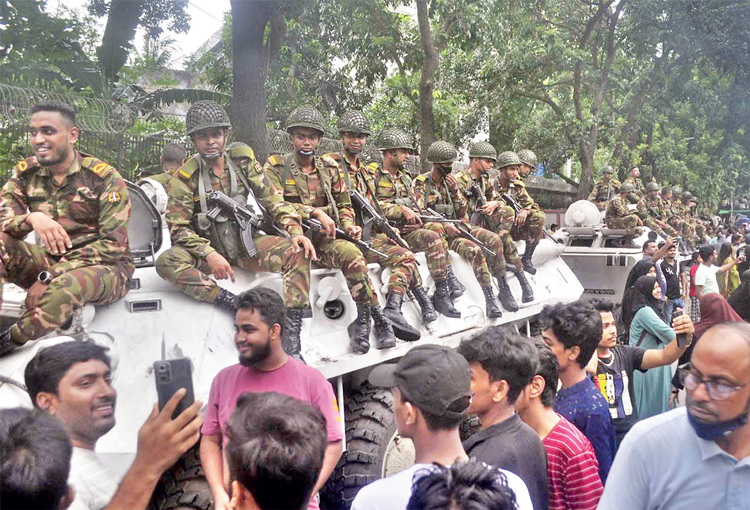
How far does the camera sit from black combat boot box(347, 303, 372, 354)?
4.87 m

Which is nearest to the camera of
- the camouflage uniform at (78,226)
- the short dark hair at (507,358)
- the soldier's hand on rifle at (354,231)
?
the short dark hair at (507,358)

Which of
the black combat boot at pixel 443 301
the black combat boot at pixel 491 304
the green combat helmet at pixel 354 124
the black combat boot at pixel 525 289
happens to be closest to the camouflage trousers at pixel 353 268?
the black combat boot at pixel 443 301

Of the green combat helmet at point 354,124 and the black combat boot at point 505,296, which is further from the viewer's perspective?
the black combat boot at point 505,296

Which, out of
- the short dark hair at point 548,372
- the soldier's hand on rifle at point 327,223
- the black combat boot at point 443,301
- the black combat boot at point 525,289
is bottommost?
the black combat boot at point 525,289

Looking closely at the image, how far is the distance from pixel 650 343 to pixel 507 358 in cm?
307

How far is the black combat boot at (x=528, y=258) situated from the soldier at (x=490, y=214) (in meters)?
0.40

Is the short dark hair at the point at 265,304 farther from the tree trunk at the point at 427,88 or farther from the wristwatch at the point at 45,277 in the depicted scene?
the tree trunk at the point at 427,88

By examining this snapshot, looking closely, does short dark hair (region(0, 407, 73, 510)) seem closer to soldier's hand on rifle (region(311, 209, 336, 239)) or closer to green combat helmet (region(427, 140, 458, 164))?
soldier's hand on rifle (region(311, 209, 336, 239))

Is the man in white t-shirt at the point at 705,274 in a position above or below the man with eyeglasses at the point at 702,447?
below

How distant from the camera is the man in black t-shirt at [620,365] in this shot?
12.8 ft

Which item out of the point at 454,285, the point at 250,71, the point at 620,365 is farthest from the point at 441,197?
the point at 620,365

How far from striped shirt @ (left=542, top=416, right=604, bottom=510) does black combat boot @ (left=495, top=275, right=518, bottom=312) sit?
14.3ft

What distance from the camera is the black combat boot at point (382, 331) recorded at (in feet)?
16.6

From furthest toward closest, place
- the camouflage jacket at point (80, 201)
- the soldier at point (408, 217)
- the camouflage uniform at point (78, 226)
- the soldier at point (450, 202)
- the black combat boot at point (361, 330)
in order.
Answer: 1. the soldier at point (450, 202)
2. the soldier at point (408, 217)
3. the black combat boot at point (361, 330)
4. the camouflage jacket at point (80, 201)
5. the camouflage uniform at point (78, 226)
